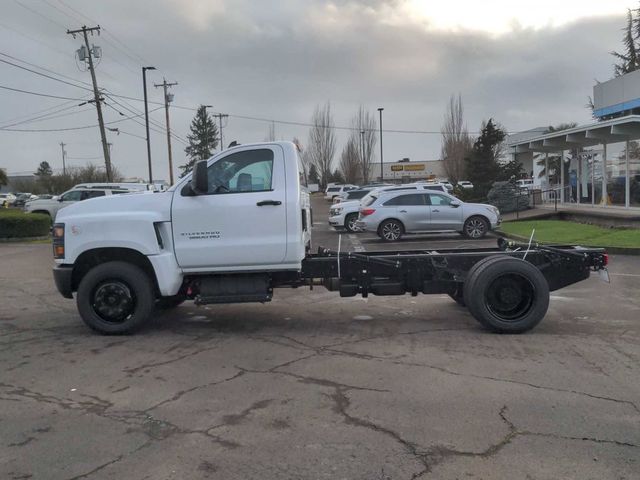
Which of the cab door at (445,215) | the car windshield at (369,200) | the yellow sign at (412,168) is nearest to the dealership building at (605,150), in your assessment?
the cab door at (445,215)

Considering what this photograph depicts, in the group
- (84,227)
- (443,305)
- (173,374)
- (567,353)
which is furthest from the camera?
(443,305)

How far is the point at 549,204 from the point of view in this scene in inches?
1160

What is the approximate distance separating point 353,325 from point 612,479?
175 inches

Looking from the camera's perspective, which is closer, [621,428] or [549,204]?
[621,428]

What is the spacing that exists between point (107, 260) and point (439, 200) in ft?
45.6

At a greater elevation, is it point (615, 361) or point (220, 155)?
point (220, 155)

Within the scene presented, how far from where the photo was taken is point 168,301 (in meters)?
8.22

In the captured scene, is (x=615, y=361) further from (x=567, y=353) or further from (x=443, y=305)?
(x=443, y=305)

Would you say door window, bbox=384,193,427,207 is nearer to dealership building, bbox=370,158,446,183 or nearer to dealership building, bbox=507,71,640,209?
dealership building, bbox=507,71,640,209

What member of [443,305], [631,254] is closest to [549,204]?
[631,254]

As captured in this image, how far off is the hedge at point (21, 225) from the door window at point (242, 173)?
17.9 m

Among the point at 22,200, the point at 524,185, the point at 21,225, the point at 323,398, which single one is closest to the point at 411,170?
the point at 524,185

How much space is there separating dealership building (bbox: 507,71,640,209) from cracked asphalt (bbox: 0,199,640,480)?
1602 centimetres

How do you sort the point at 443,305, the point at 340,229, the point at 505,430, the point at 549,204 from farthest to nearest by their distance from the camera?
the point at 549,204
the point at 340,229
the point at 443,305
the point at 505,430
